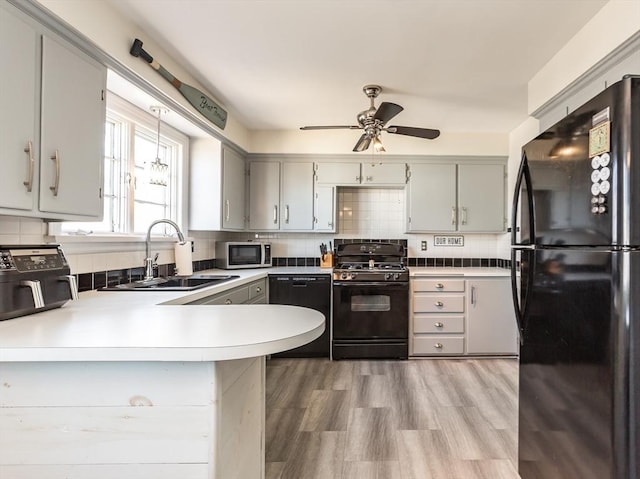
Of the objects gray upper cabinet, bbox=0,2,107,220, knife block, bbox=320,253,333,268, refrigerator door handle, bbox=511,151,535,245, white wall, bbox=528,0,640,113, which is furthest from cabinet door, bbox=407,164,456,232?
gray upper cabinet, bbox=0,2,107,220

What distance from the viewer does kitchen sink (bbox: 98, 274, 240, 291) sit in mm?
2105

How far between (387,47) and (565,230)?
1.52 m

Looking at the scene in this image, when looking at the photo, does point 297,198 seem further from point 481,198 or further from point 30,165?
point 30,165

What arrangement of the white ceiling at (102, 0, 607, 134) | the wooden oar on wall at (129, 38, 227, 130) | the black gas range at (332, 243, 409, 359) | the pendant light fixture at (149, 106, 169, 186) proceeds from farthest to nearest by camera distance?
1. the black gas range at (332, 243, 409, 359)
2. the pendant light fixture at (149, 106, 169, 186)
3. the wooden oar on wall at (129, 38, 227, 130)
4. the white ceiling at (102, 0, 607, 134)

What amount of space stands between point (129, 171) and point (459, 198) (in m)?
3.18

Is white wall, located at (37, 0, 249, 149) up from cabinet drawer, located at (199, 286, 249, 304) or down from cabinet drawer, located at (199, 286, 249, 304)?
up

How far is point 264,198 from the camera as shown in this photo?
153 inches

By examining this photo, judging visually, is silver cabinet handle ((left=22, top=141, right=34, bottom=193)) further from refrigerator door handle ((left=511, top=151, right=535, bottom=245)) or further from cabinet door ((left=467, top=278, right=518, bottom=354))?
cabinet door ((left=467, top=278, right=518, bottom=354))

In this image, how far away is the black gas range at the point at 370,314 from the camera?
344 cm

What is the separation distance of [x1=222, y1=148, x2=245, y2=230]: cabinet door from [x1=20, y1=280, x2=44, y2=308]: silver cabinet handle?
2.04 m

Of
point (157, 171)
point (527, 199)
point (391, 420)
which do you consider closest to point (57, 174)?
point (157, 171)

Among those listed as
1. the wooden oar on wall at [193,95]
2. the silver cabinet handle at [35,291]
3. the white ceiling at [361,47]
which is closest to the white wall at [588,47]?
the white ceiling at [361,47]

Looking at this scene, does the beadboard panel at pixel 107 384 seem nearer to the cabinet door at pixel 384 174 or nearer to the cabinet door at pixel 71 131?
the cabinet door at pixel 71 131

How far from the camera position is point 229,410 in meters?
1.10
